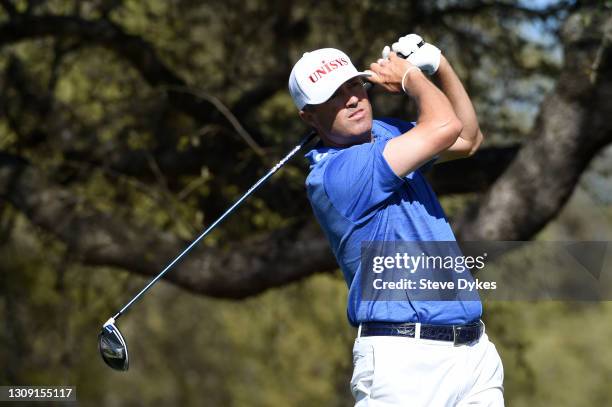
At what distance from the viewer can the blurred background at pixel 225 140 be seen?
7.14 m

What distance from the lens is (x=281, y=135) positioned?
9023 millimetres

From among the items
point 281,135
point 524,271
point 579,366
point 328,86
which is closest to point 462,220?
point 524,271

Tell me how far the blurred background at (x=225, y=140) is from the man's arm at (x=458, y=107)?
6.10 ft

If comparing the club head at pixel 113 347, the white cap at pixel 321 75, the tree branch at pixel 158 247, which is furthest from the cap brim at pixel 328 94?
the tree branch at pixel 158 247

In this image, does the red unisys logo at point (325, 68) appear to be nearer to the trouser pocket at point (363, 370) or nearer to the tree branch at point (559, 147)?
the trouser pocket at point (363, 370)

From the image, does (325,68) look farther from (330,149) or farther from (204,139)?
(204,139)

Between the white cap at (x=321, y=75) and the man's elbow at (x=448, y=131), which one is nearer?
the man's elbow at (x=448, y=131)

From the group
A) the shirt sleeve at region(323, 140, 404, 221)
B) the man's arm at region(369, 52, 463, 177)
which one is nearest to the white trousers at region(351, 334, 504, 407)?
the shirt sleeve at region(323, 140, 404, 221)

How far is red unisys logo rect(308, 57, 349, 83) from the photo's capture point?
15.0ft

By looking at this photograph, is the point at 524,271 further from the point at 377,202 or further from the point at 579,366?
the point at 579,366

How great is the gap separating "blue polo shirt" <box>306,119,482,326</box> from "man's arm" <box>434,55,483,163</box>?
0.43m

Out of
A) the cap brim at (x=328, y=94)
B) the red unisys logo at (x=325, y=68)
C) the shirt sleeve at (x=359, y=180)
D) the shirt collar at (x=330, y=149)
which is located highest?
the red unisys logo at (x=325, y=68)

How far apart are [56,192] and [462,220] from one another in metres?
3.05

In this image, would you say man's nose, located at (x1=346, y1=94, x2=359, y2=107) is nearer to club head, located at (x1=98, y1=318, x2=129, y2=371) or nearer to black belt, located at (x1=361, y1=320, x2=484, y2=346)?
black belt, located at (x1=361, y1=320, x2=484, y2=346)
